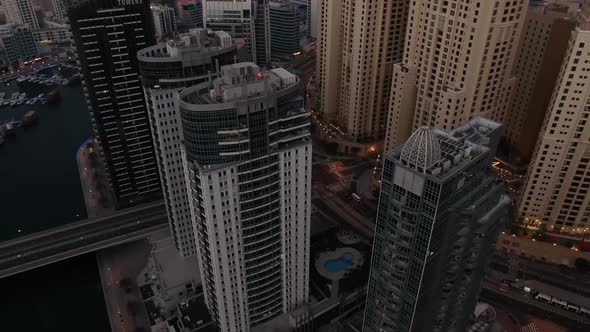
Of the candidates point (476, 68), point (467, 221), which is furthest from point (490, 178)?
point (476, 68)

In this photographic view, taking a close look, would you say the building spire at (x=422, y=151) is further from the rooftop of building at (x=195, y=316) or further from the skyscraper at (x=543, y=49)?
the skyscraper at (x=543, y=49)

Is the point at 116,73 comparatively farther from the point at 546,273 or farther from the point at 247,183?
the point at 546,273

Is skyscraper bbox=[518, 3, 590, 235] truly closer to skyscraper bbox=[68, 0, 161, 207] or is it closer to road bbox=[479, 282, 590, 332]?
road bbox=[479, 282, 590, 332]

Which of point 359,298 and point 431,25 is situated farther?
point 431,25

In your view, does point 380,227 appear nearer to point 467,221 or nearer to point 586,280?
point 467,221

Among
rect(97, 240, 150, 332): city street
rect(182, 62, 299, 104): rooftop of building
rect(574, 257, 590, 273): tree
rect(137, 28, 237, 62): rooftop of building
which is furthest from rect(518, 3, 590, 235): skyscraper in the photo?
rect(97, 240, 150, 332): city street

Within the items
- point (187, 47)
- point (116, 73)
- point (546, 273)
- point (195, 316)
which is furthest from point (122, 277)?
point (546, 273)
